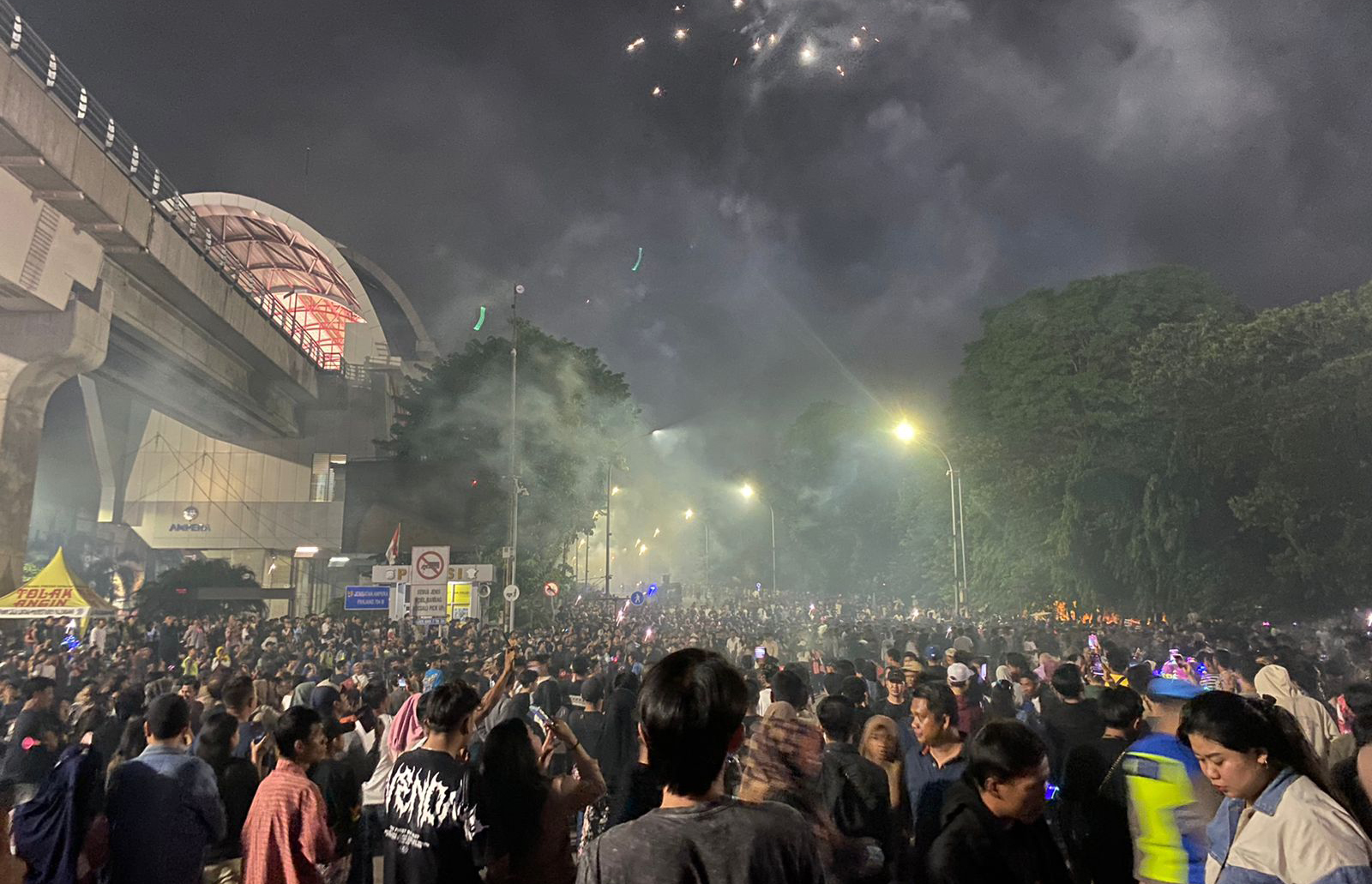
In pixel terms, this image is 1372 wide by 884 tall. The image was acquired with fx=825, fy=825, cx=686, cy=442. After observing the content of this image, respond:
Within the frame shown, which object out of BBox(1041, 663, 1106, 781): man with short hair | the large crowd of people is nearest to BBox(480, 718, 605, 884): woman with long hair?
the large crowd of people

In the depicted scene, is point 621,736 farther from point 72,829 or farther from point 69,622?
point 69,622

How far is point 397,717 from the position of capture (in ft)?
19.8

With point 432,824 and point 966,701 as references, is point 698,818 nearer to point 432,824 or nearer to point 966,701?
point 432,824

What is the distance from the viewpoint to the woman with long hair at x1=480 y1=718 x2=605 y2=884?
3594 mm

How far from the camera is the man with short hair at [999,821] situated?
269 cm

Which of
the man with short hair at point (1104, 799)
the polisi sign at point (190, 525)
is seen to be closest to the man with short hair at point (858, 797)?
Result: the man with short hair at point (1104, 799)

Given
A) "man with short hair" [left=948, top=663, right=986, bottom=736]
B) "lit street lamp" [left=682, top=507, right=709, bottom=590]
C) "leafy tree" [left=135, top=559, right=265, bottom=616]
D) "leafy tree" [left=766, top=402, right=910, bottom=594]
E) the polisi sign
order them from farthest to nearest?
"lit street lamp" [left=682, top=507, right=709, bottom=590], "leafy tree" [left=766, top=402, right=910, bottom=594], the polisi sign, "leafy tree" [left=135, top=559, right=265, bottom=616], "man with short hair" [left=948, top=663, right=986, bottom=736]

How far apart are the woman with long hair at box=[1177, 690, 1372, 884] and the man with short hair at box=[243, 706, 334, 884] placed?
381 centimetres

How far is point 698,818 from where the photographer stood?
6.37 ft

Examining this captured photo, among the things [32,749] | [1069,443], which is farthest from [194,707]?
[1069,443]

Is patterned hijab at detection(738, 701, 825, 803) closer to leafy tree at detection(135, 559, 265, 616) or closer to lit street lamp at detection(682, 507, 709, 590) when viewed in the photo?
leafy tree at detection(135, 559, 265, 616)

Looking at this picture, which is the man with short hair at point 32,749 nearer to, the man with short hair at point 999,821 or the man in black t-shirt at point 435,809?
the man in black t-shirt at point 435,809

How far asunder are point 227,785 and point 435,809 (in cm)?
181

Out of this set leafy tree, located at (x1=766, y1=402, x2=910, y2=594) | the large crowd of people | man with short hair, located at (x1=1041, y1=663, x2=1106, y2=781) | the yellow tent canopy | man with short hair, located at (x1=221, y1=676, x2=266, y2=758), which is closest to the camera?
the large crowd of people
